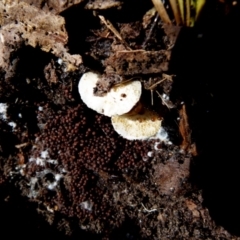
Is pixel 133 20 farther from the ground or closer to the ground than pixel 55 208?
farther from the ground

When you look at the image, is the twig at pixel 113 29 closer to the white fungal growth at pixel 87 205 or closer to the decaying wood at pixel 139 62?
the decaying wood at pixel 139 62

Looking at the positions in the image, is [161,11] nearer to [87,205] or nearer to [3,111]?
[3,111]

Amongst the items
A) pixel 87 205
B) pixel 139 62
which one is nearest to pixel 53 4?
pixel 139 62

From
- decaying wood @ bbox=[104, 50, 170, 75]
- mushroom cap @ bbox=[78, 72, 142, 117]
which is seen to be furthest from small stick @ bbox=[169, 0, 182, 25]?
mushroom cap @ bbox=[78, 72, 142, 117]

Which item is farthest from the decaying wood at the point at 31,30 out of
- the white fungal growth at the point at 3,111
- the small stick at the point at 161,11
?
the small stick at the point at 161,11

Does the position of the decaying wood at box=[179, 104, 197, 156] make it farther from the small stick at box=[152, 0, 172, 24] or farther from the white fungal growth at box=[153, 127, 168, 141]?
the small stick at box=[152, 0, 172, 24]

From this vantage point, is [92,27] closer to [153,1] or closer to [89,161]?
[153,1]

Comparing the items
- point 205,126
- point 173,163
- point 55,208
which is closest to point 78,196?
point 55,208
